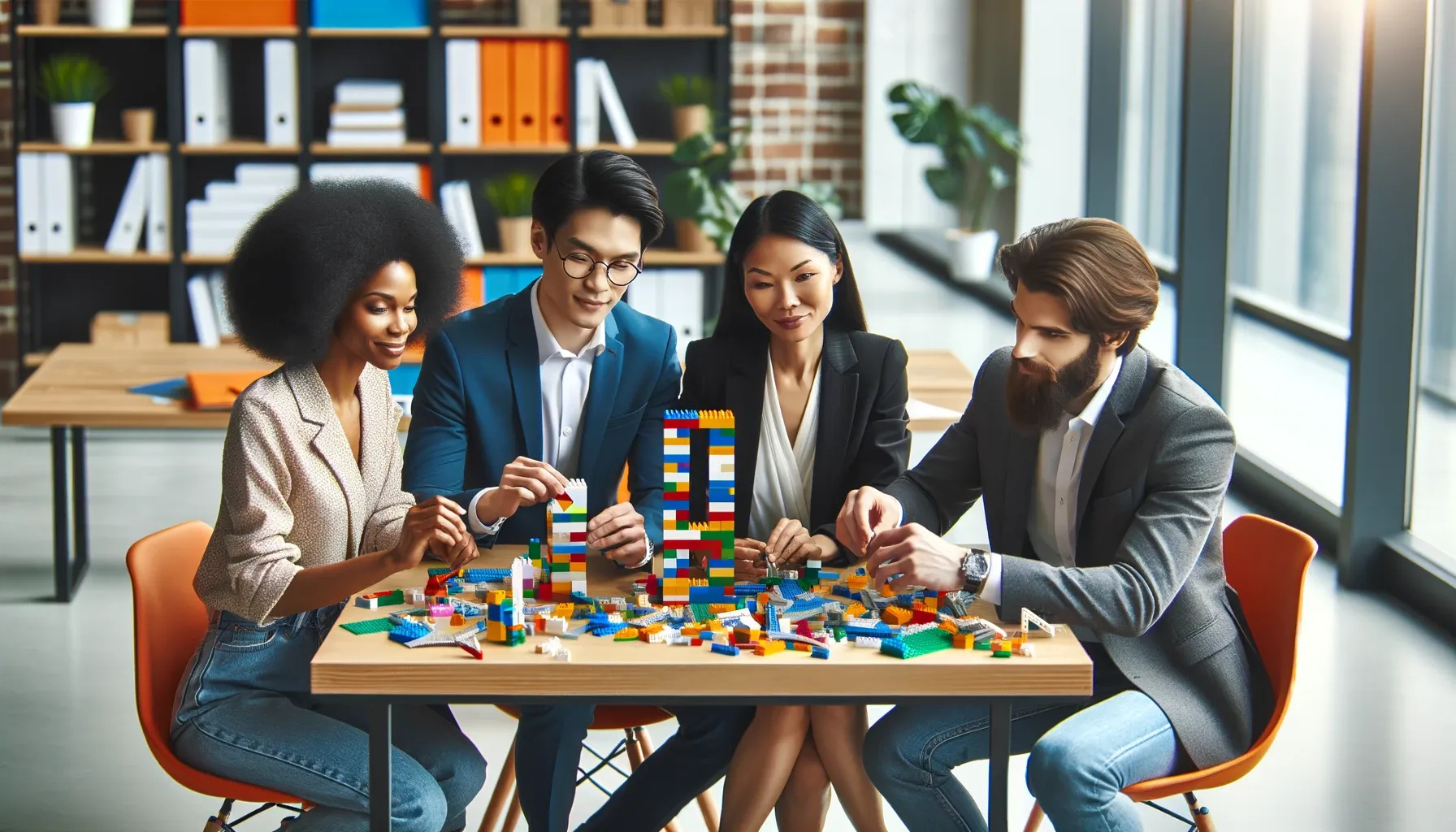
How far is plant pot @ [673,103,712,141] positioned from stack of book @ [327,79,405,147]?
1126mm

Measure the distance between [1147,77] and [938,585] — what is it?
7.05m

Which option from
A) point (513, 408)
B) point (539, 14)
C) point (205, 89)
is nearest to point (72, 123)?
point (205, 89)

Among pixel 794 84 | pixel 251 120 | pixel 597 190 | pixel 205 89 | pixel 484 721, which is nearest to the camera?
pixel 597 190

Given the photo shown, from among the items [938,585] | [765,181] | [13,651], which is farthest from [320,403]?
[765,181]

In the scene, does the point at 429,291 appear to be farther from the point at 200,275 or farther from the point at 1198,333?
the point at 200,275

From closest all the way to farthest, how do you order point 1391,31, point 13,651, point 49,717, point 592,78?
point 49,717 → point 13,651 → point 1391,31 → point 592,78

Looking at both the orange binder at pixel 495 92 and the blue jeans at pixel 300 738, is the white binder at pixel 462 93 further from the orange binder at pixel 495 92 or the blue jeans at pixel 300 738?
the blue jeans at pixel 300 738

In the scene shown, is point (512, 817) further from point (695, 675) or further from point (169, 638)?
point (695, 675)

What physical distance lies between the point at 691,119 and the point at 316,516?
424cm

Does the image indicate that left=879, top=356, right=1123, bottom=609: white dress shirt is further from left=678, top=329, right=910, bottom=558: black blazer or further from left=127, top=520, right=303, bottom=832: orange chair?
left=127, top=520, right=303, bottom=832: orange chair

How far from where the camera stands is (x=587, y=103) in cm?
629

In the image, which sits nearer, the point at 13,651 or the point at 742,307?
the point at 742,307

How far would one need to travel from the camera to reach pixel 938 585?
6.94 ft

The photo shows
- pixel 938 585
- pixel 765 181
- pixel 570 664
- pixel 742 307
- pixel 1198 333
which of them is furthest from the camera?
pixel 765 181
